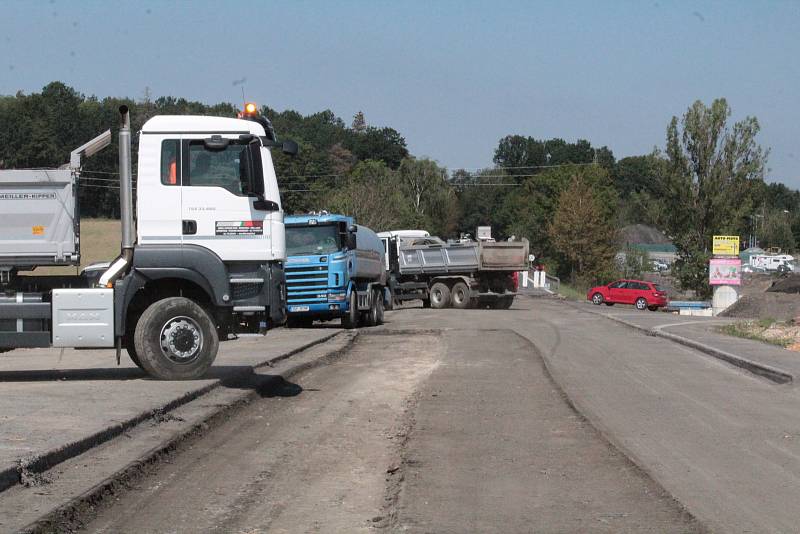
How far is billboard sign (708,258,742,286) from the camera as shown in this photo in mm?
49562

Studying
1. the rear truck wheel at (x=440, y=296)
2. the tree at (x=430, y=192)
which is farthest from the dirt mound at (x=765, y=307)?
the tree at (x=430, y=192)

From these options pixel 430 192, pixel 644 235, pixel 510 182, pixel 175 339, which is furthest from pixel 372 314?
pixel 644 235

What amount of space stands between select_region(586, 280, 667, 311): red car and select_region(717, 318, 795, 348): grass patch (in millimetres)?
22142

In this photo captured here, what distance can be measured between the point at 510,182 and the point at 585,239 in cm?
7787

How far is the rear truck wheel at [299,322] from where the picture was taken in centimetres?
2962

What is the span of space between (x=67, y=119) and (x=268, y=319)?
244 inches

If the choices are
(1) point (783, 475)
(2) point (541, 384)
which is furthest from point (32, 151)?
(1) point (783, 475)

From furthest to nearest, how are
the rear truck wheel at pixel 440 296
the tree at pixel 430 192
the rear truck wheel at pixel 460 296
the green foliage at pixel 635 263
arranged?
1. the tree at pixel 430 192
2. the green foliage at pixel 635 263
3. the rear truck wheel at pixel 440 296
4. the rear truck wheel at pixel 460 296

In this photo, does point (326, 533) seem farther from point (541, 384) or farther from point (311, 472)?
point (541, 384)

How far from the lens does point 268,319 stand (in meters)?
13.9

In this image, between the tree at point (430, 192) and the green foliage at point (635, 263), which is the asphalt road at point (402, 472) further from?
the tree at point (430, 192)

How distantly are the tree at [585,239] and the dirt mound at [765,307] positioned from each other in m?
38.3

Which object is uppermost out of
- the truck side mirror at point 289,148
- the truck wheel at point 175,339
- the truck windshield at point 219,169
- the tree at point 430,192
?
the tree at point 430,192

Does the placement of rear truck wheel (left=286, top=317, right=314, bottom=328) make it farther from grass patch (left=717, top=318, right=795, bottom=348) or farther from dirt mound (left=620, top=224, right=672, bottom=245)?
dirt mound (left=620, top=224, right=672, bottom=245)
